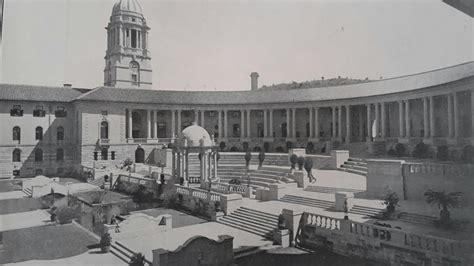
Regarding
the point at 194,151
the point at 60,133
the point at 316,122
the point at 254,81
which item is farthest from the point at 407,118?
the point at 60,133

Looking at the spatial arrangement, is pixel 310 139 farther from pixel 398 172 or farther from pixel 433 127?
pixel 398 172

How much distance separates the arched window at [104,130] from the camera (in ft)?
161

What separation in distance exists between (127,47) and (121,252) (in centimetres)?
5118

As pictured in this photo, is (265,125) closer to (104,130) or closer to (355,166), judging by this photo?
(355,166)

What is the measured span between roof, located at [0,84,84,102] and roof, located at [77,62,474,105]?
11.3ft

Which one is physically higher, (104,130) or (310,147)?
(104,130)

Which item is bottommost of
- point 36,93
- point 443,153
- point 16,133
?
point 443,153

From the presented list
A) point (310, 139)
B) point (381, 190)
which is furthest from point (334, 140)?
point (381, 190)

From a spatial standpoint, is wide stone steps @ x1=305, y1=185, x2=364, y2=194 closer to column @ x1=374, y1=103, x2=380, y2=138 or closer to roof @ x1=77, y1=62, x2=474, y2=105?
roof @ x1=77, y1=62, x2=474, y2=105

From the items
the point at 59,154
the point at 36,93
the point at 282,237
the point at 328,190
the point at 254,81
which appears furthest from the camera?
the point at 254,81

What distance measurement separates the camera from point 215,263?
1455 centimetres

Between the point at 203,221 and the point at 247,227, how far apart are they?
12.9ft

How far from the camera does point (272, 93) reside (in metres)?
56.5

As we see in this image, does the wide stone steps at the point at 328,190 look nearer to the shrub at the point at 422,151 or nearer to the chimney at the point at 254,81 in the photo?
the shrub at the point at 422,151
